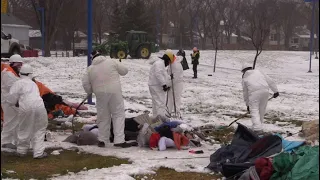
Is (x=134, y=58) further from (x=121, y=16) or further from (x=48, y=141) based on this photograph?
(x=48, y=141)

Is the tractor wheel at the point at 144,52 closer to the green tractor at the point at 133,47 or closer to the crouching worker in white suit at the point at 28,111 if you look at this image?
the green tractor at the point at 133,47

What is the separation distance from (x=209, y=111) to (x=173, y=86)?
2.54 m

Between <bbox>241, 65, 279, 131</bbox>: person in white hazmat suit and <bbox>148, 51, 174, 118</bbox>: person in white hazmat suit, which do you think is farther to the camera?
<bbox>148, 51, 174, 118</bbox>: person in white hazmat suit

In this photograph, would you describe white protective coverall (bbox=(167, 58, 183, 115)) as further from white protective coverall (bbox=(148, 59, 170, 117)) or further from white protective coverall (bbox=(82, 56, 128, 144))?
white protective coverall (bbox=(82, 56, 128, 144))

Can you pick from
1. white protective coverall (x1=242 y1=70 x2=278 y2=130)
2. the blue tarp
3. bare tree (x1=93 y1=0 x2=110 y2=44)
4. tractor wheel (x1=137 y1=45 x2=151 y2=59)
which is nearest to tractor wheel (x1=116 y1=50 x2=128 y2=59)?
tractor wheel (x1=137 y1=45 x2=151 y2=59)

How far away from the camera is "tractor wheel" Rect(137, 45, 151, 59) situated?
106 ft

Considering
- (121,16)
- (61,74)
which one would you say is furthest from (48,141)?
(121,16)

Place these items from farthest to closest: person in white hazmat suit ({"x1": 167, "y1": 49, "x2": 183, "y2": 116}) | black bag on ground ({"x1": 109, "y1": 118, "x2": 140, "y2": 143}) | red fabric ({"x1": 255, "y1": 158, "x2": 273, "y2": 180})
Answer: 1. person in white hazmat suit ({"x1": 167, "y1": 49, "x2": 183, "y2": 116})
2. black bag on ground ({"x1": 109, "y1": 118, "x2": 140, "y2": 143})
3. red fabric ({"x1": 255, "y1": 158, "x2": 273, "y2": 180})

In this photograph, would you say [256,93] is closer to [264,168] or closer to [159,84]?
[159,84]

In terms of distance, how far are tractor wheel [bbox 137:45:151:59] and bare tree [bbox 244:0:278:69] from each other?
6.61 meters

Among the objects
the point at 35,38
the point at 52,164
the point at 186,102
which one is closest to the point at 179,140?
the point at 52,164

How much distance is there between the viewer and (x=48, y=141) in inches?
353

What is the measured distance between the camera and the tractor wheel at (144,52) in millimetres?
32219

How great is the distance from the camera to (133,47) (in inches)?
1283
